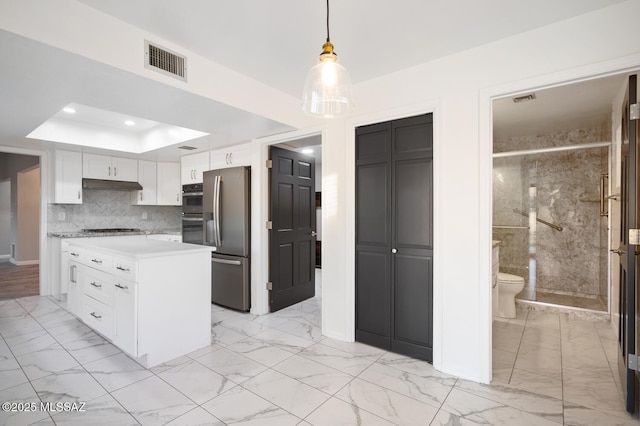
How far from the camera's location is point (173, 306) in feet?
8.45

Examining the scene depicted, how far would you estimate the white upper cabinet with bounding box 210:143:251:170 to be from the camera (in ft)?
12.9

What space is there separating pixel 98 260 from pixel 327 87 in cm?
271

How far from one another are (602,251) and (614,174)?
1264mm

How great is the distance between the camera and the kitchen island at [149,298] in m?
2.38

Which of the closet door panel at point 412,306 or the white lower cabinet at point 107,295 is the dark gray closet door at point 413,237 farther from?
the white lower cabinet at point 107,295

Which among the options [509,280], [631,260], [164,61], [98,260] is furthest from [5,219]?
[631,260]

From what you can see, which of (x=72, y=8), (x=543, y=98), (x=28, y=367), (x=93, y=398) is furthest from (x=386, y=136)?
(x=28, y=367)

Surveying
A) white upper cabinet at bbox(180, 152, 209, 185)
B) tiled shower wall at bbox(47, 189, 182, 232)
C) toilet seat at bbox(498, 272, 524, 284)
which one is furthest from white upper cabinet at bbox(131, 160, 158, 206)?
toilet seat at bbox(498, 272, 524, 284)

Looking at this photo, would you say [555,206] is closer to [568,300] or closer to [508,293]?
[568,300]

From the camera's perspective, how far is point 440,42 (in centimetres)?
217

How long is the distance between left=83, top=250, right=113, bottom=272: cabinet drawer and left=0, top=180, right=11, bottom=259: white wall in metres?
6.79

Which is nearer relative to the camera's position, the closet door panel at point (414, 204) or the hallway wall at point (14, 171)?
the closet door panel at point (414, 204)

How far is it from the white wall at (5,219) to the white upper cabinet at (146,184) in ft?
15.1

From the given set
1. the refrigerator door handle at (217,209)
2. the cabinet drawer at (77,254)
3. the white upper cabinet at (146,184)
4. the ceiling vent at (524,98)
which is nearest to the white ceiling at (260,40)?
the ceiling vent at (524,98)
